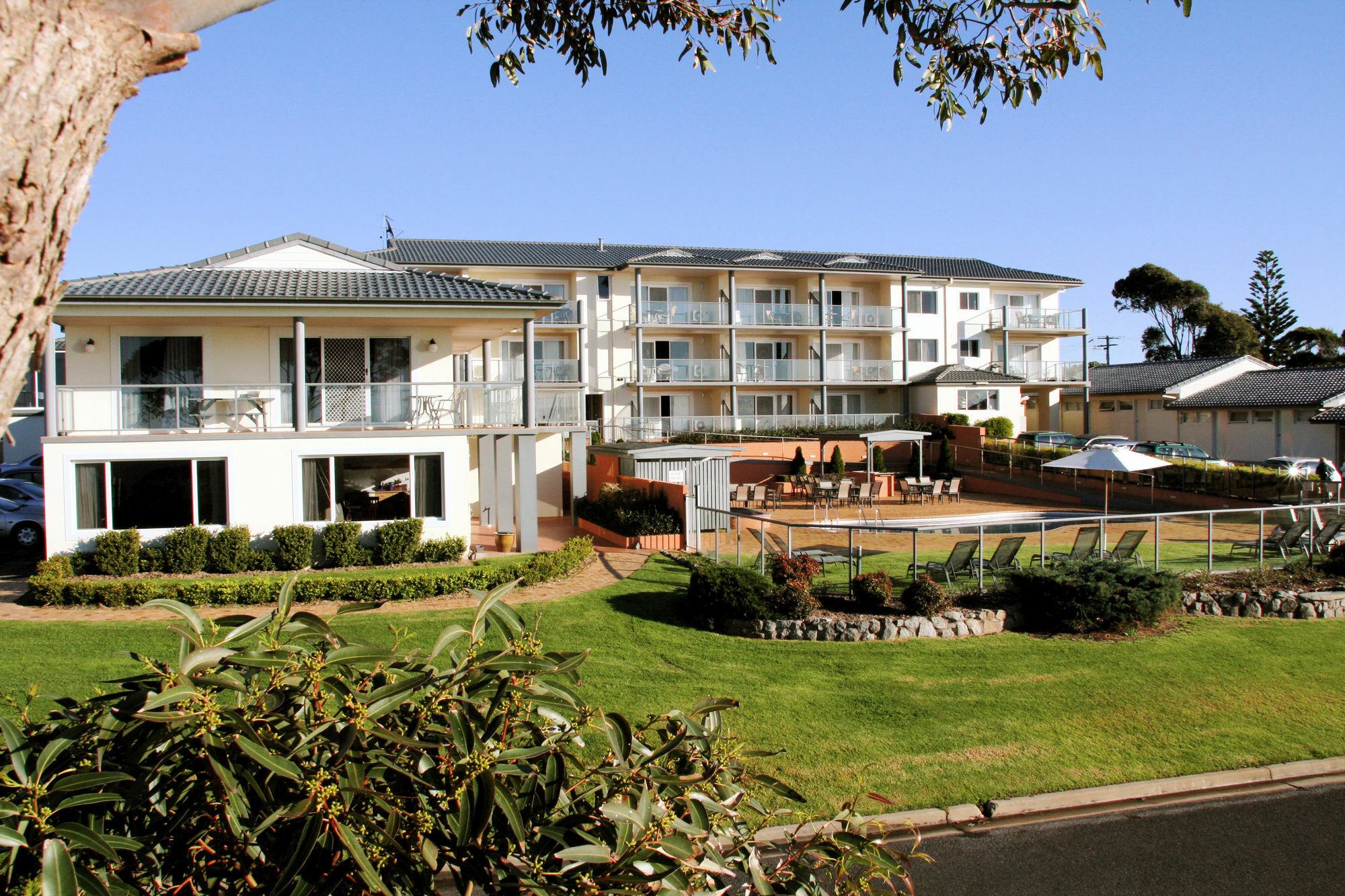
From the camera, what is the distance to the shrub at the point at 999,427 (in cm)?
4519

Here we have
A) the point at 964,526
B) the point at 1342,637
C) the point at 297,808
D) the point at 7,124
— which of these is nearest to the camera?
the point at 7,124

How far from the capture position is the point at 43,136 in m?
1.59

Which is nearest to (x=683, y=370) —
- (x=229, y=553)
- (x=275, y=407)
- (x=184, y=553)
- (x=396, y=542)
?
(x=275, y=407)

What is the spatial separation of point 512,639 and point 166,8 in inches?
69.4

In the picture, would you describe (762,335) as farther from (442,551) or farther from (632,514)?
(442,551)

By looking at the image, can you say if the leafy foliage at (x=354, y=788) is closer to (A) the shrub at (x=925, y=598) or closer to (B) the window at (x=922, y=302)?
(A) the shrub at (x=925, y=598)

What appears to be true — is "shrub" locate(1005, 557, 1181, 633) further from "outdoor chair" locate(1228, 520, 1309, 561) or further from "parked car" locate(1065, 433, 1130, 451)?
"parked car" locate(1065, 433, 1130, 451)

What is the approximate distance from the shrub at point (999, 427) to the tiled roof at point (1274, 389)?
12.3 m

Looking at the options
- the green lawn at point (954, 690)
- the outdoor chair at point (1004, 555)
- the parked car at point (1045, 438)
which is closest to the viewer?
the green lawn at point (954, 690)

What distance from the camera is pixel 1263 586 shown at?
1572 cm

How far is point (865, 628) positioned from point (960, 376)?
121ft

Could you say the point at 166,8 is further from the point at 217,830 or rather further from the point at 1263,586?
the point at 1263,586

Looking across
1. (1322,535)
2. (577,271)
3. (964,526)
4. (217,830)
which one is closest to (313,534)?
(964,526)

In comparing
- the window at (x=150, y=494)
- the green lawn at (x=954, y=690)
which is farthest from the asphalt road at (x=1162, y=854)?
the window at (x=150, y=494)
